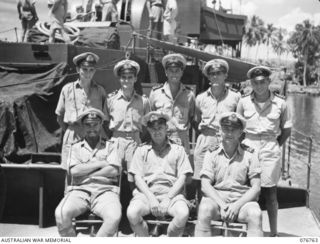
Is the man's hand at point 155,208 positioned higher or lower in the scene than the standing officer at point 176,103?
lower

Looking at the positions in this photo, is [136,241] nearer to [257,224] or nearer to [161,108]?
[257,224]

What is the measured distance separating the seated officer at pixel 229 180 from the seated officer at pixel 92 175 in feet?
2.58

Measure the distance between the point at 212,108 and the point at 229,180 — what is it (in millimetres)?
1077

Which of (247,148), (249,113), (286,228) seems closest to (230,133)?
(247,148)

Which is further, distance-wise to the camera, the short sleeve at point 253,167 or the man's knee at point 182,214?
the short sleeve at point 253,167

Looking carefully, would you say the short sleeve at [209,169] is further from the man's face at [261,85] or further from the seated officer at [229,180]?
the man's face at [261,85]

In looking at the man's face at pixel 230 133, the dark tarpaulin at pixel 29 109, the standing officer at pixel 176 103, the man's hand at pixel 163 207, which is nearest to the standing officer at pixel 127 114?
the standing officer at pixel 176 103

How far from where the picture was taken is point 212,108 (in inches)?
188

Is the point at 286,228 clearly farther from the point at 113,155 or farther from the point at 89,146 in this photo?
the point at 89,146

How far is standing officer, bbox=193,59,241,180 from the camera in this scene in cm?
471

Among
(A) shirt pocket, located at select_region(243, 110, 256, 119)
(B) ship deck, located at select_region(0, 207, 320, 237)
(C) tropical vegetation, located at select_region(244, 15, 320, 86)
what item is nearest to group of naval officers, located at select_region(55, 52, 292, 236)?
(A) shirt pocket, located at select_region(243, 110, 256, 119)

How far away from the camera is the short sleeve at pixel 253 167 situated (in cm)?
393

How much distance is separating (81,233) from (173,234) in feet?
2.85

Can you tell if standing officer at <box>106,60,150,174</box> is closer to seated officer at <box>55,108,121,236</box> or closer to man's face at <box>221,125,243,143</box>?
seated officer at <box>55,108,121,236</box>
